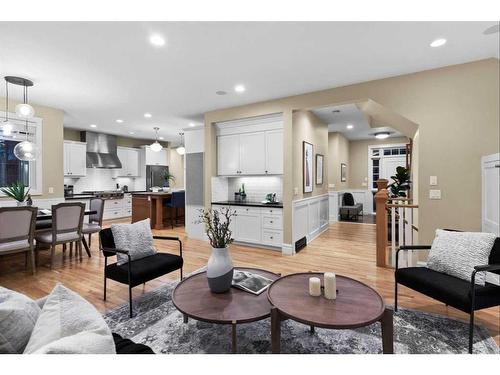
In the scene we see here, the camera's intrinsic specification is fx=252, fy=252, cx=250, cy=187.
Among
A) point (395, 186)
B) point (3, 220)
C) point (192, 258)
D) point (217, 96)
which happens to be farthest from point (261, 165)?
point (3, 220)

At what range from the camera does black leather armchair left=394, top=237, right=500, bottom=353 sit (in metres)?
1.82

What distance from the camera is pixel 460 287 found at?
6.47 ft

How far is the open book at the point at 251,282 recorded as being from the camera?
207 cm

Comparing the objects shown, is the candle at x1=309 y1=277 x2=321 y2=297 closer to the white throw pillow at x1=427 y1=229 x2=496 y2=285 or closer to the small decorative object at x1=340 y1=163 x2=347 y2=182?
the white throw pillow at x1=427 y1=229 x2=496 y2=285

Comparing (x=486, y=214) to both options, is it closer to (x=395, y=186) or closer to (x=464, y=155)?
(x=464, y=155)

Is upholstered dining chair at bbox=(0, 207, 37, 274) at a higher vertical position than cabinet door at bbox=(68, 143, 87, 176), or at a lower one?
lower

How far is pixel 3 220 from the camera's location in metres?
3.13

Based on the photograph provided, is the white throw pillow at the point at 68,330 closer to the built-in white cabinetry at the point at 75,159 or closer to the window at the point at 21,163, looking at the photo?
the window at the point at 21,163

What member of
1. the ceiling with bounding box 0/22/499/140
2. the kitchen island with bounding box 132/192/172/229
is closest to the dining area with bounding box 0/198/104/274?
the ceiling with bounding box 0/22/499/140

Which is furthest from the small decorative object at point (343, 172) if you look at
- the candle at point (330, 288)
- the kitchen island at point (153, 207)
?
the candle at point (330, 288)

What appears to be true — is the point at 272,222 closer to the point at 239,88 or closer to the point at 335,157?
the point at 239,88

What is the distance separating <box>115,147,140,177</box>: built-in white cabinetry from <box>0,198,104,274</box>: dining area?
4.24 metres

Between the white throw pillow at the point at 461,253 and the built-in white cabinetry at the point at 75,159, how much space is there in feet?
26.5

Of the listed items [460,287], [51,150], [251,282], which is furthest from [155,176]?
[460,287]
